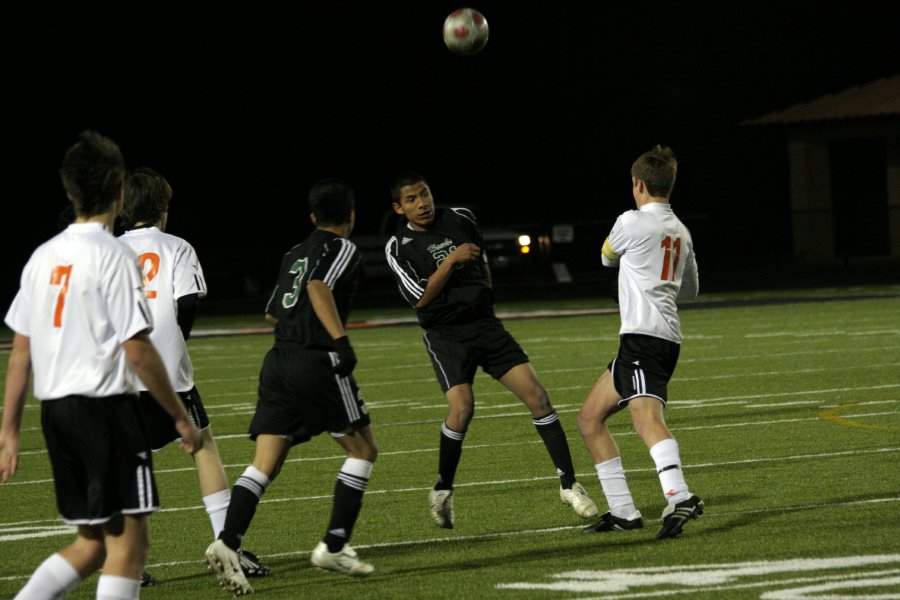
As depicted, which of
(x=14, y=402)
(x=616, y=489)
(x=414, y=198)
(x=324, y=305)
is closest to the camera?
(x=14, y=402)

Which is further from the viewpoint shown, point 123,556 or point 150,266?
point 150,266

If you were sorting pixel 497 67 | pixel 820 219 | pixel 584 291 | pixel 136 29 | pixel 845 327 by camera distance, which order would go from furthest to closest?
pixel 497 67, pixel 136 29, pixel 820 219, pixel 584 291, pixel 845 327

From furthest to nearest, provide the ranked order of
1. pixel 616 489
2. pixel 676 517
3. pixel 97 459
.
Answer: pixel 616 489
pixel 676 517
pixel 97 459

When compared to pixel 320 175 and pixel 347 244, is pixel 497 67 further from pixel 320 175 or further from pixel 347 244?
pixel 347 244

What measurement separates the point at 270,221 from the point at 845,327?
2449cm

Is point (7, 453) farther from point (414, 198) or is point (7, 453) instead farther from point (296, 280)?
point (414, 198)

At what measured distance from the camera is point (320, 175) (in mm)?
44906

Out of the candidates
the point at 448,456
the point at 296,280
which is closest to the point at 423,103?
the point at 448,456

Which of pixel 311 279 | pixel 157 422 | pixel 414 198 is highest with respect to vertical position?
pixel 414 198

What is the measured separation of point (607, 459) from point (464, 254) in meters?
1.40

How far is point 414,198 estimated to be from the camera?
8844 millimetres

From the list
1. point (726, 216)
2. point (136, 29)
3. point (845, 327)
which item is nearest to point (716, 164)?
point (726, 216)

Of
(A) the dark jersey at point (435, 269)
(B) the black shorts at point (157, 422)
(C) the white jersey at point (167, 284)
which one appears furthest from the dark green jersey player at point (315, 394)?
(A) the dark jersey at point (435, 269)

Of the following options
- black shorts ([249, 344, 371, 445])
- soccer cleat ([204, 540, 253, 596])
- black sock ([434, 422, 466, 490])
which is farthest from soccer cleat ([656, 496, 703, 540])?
soccer cleat ([204, 540, 253, 596])
